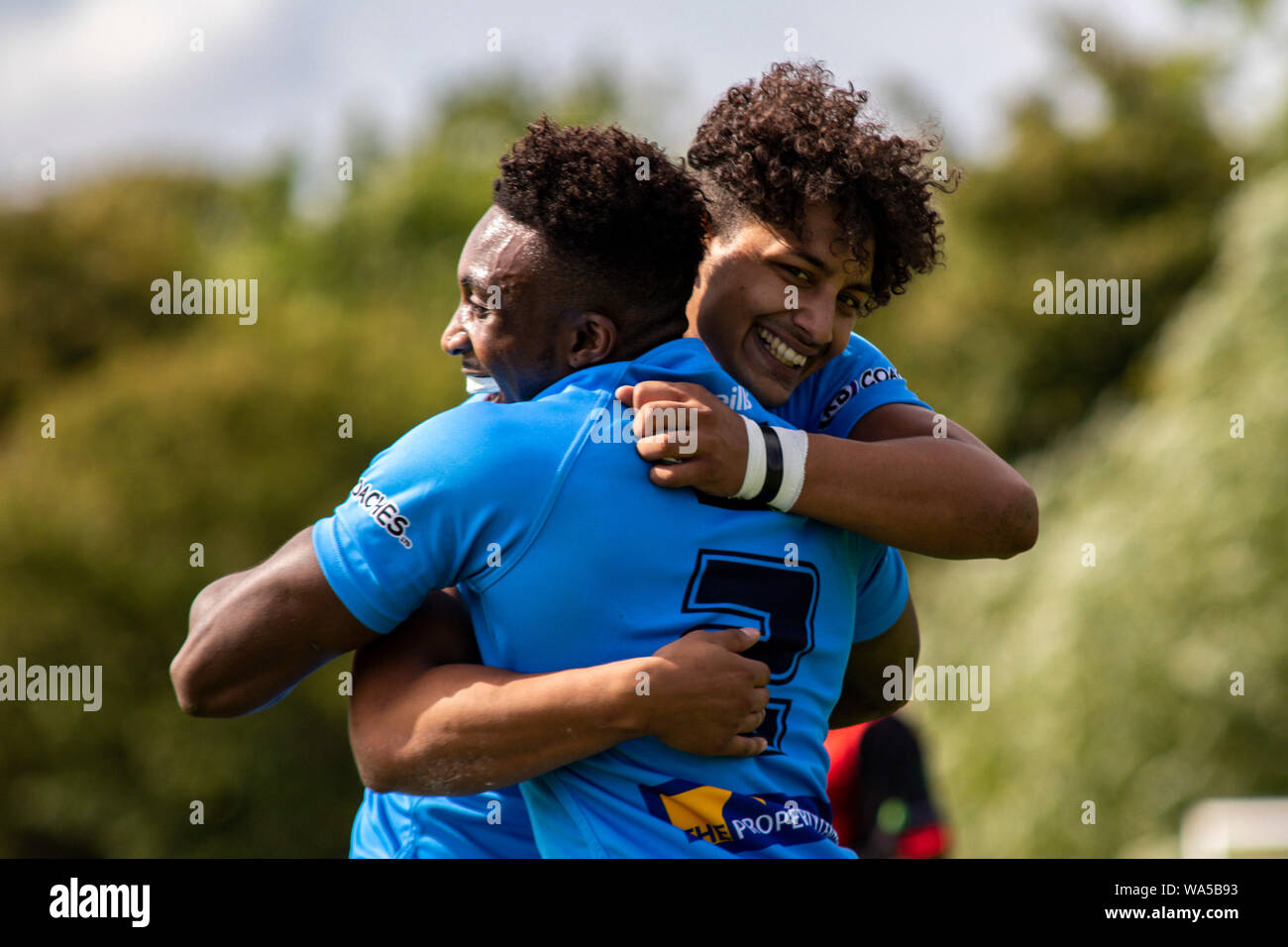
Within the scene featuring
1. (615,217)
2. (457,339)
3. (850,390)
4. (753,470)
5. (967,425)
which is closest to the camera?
(753,470)

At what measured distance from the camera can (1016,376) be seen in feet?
66.4

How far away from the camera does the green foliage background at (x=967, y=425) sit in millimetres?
10156

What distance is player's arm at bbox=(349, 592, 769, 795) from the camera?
2283mm

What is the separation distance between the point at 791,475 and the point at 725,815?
567mm

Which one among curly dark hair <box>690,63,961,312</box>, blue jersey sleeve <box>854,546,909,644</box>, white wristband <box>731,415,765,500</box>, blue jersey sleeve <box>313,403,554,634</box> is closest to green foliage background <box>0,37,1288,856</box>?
blue jersey sleeve <box>854,546,909,644</box>

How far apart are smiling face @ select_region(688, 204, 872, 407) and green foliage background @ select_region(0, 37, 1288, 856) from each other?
7969mm

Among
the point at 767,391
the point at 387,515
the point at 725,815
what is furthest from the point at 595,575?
the point at 767,391

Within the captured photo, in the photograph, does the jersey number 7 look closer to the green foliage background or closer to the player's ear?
the player's ear

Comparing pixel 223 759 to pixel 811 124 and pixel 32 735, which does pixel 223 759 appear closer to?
pixel 32 735

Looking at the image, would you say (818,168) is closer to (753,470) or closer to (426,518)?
(753,470)

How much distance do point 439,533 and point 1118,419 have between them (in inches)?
504

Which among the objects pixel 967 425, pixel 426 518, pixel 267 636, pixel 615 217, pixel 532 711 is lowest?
pixel 532 711

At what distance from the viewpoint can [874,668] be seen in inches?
123
